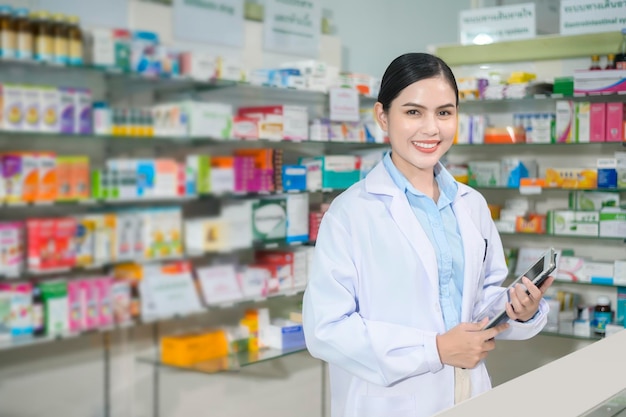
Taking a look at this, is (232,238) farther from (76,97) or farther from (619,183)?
(619,183)

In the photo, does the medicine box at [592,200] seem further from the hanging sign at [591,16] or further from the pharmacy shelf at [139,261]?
the pharmacy shelf at [139,261]

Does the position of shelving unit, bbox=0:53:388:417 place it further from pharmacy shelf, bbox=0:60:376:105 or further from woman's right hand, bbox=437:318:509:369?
woman's right hand, bbox=437:318:509:369

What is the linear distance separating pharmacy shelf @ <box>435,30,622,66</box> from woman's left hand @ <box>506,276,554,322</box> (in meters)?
3.43

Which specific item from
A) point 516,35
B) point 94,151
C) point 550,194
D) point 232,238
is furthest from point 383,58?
point 94,151

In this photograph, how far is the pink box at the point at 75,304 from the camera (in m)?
3.17

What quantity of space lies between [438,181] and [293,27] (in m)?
2.78

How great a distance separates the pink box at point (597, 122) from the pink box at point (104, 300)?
3196mm

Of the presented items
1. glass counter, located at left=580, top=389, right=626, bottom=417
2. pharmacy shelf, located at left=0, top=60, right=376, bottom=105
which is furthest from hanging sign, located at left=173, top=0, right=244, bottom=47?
glass counter, located at left=580, top=389, right=626, bottom=417

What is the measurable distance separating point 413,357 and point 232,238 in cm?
238

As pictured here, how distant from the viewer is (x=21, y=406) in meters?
3.09

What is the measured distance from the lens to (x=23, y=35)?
115 inches

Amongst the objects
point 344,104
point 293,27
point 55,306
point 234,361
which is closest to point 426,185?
point 55,306

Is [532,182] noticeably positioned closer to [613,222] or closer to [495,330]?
[613,222]

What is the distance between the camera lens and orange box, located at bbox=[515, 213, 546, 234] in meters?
4.98
